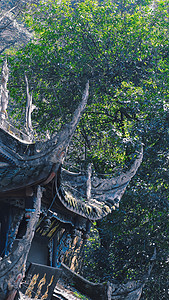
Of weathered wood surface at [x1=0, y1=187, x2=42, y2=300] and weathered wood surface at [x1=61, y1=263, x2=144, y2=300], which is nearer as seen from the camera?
weathered wood surface at [x1=0, y1=187, x2=42, y2=300]

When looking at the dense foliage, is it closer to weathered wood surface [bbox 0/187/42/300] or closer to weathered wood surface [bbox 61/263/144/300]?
weathered wood surface [bbox 61/263/144/300]

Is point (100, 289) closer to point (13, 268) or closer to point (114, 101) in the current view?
point (13, 268)

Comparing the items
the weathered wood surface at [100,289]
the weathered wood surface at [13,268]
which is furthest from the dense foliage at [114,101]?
A: the weathered wood surface at [13,268]

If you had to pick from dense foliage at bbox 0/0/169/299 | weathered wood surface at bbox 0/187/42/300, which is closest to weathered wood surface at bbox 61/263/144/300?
dense foliage at bbox 0/0/169/299

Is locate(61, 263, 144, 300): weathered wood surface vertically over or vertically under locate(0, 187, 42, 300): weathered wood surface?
under

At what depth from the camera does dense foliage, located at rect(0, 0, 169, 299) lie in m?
13.4

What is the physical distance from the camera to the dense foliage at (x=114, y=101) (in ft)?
43.8

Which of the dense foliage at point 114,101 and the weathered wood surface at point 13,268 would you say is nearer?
the weathered wood surface at point 13,268

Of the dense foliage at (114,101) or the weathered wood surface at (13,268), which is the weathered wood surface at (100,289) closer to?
the dense foliage at (114,101)

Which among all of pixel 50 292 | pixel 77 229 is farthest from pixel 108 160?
pixel 50 292

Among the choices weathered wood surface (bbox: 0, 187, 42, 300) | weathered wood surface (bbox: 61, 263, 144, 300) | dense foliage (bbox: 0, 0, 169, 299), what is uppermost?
dense foliage (bbox: 0, 0, 169, 299)

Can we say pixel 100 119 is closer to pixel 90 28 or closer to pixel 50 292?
pixel 90 28

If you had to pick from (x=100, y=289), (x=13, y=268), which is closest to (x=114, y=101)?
(x=100, y=289)

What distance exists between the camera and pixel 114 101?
16062mm
